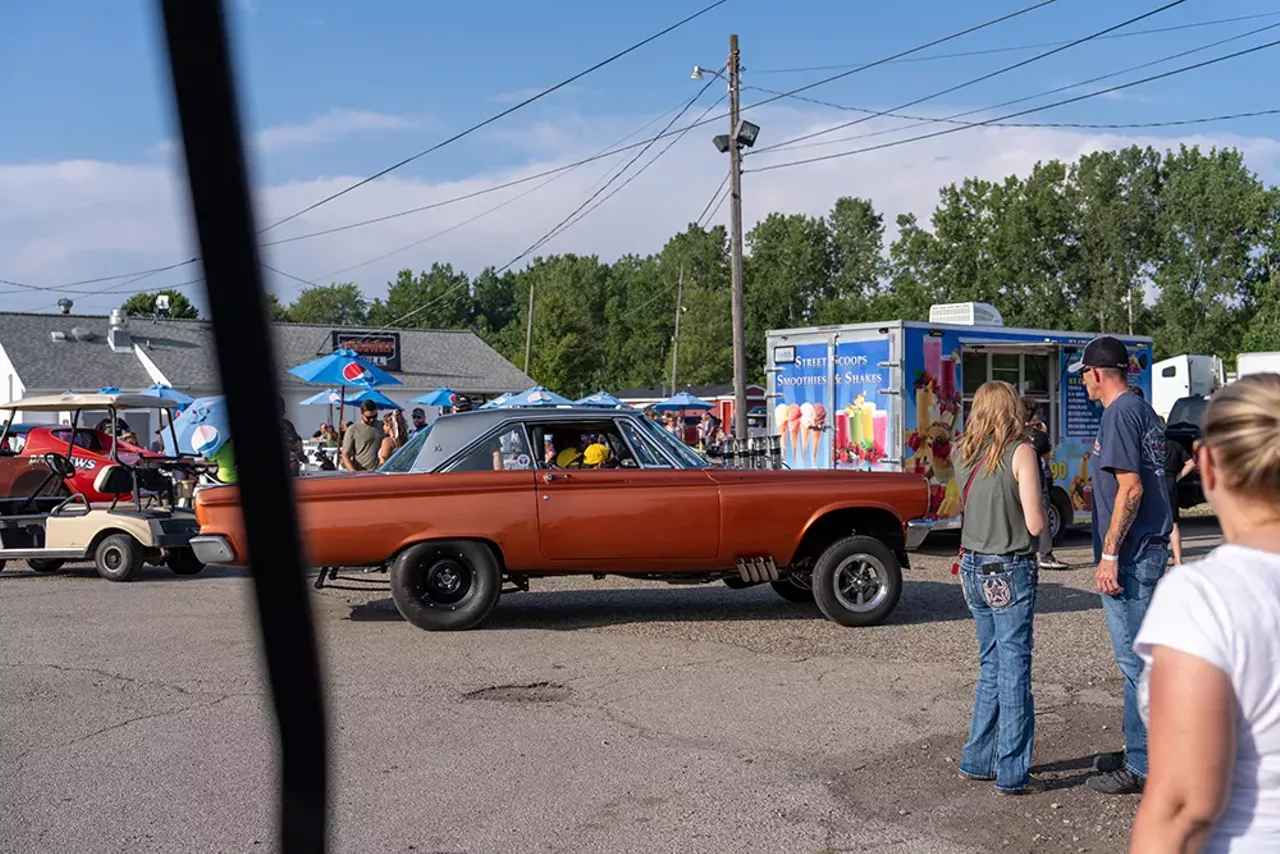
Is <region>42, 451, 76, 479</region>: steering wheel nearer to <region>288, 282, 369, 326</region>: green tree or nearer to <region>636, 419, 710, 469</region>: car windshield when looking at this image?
<region>288, 282, 369, 326</region>: green tree

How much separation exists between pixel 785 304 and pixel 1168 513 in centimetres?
8003

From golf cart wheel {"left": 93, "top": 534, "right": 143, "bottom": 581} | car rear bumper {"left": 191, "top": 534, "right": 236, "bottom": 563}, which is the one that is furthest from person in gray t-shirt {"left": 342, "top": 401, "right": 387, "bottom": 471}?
car rear bumper {"left": 191, "top": 534, "right": 236, "bottom": 563}

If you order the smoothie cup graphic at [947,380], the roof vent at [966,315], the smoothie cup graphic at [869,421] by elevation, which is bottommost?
the smoothie cup graphic at [869,421]

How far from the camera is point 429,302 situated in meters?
77.3

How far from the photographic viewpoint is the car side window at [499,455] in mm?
9742

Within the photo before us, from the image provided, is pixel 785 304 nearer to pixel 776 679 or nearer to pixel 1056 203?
pixel 1056 203

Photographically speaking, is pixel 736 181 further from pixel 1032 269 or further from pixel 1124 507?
pixel 1032 269

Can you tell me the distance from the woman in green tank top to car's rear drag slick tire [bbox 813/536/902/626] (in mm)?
3959

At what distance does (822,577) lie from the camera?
9.88 m

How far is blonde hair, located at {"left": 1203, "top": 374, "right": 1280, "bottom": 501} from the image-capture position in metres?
2.27

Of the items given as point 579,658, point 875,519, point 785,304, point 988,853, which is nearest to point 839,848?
point 988,853

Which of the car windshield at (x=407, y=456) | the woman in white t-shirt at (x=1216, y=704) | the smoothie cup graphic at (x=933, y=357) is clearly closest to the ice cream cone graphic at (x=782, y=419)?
the smoothie cup graphic at (x=933, y=357)

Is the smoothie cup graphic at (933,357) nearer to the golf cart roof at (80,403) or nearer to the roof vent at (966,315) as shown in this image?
the roof vent at (966,315)

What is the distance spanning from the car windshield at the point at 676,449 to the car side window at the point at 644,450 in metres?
0.08
